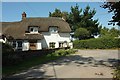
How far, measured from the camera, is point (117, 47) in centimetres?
5197

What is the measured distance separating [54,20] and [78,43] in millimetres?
7796

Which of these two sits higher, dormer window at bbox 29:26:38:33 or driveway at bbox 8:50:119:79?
dormer window at bbox 29:26:38:33

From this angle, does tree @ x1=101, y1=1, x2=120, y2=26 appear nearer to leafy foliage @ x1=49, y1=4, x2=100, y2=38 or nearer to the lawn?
the lawn

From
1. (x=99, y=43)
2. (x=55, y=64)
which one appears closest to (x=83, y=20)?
(x=99, y=43)

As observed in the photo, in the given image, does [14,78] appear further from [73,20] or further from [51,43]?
[73,20]

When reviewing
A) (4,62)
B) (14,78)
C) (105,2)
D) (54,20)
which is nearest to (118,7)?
(105,2)

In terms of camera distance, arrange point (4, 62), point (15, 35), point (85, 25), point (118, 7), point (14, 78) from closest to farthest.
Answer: point (14, 78)
point (118, 7)
point (4, 62)
point (15, 35)
point (85, 25)

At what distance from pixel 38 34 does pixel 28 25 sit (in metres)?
3.27


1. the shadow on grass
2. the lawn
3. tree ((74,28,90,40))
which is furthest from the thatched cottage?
the shadow on grass

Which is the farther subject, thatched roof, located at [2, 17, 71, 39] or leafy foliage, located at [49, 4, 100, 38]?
leafy foliage, located at [49, 4, 100, 38]

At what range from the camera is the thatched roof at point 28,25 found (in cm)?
5128

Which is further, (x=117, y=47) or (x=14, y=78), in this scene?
(x=117, y=47)

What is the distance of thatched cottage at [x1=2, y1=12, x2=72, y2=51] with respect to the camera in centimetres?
5016

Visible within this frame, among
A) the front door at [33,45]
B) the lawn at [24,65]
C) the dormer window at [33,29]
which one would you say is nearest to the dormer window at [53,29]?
the dormer window at [33,29]
